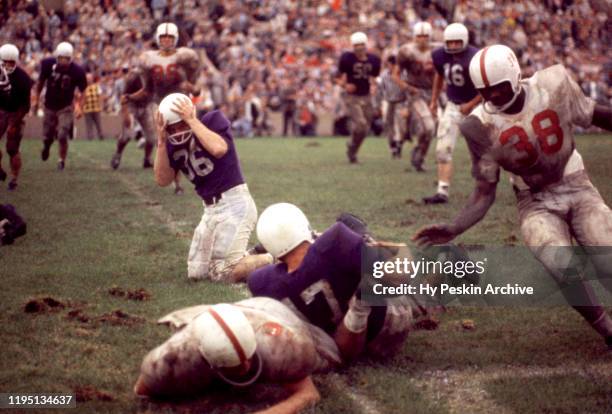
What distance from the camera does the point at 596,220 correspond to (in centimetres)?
535

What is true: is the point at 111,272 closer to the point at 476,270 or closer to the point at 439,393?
the point at 476,270

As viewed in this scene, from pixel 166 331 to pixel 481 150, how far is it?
2.18 m

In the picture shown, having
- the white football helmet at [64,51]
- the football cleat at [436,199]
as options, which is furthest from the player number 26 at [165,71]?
the football cleat at [436,199]

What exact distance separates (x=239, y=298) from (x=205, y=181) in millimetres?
1192

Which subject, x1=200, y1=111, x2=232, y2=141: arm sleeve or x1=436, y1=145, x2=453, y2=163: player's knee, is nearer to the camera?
x1=200, y1=111, x2=232, y2=141: arm sleeve

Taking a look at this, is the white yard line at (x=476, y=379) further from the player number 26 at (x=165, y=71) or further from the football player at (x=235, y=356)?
the player number 26 at (x=165, y=71)

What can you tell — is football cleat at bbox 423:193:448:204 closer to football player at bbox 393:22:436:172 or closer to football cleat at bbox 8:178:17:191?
football player at bbox 393:22:436:172

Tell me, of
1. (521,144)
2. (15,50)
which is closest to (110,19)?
(15,50)

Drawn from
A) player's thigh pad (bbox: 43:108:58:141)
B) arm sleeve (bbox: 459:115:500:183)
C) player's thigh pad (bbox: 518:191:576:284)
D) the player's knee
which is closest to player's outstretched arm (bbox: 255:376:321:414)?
player's thigh pad (bbox: 518:191:576:284)

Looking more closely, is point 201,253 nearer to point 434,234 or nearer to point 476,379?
point 434,234

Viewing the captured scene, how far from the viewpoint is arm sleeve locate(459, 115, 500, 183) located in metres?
5.48

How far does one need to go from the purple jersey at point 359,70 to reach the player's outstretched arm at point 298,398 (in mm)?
11837

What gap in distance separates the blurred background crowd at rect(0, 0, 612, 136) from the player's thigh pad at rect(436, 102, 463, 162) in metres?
14.1

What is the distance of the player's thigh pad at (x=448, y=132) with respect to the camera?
11.0 meters
